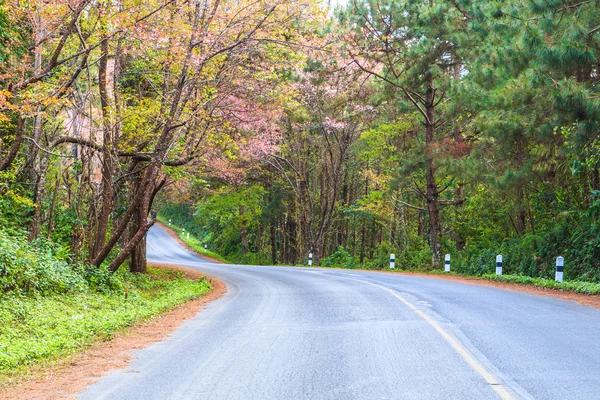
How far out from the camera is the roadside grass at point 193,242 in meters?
55.5

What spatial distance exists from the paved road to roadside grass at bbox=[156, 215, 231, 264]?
41.6m

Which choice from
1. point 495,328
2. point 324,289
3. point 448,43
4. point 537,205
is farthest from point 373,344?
point 448,43

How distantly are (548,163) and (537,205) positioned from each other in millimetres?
5041

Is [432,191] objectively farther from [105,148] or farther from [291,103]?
[105,148]

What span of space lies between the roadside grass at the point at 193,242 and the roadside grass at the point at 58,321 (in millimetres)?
38344

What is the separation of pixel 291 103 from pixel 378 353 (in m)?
14.7

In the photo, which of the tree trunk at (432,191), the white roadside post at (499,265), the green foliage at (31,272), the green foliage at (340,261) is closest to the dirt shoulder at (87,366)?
the green foliage at (31,272)

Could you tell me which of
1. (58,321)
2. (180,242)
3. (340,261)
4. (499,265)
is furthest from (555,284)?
(180,242)

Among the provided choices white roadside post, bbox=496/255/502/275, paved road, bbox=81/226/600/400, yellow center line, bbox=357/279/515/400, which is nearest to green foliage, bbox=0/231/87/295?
paved road, bbox=81/226/600/400

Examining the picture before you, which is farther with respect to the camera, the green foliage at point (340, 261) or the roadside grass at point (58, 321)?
the green foliage at point (340, 261)

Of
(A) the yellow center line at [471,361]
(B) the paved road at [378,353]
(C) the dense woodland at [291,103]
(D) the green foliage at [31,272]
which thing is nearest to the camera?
(A) the yellow center line at [471,361]

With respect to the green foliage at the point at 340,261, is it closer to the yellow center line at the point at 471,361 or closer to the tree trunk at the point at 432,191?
the tree trunk at the point at 432,191

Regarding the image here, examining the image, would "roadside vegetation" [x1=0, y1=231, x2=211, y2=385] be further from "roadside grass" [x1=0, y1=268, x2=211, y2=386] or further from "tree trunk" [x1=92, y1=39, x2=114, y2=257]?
"tree trunk" [x1=92, y1=39, x2=114, y2=257]

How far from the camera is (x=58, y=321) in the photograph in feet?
33.6
